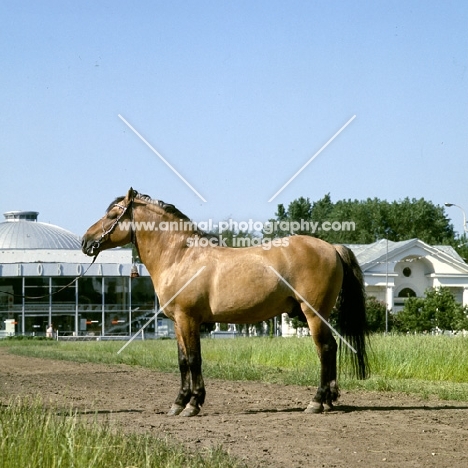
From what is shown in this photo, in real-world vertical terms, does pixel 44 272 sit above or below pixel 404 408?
above

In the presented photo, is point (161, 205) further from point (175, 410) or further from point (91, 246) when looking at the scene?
point (175, 410)

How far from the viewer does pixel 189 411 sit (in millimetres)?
10523

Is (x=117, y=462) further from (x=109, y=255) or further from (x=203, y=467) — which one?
(x=109, y=255)

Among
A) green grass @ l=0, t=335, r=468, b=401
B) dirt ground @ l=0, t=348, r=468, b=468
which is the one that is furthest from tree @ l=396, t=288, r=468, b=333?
dirt ground @ l=0, t=348, r=468, b=468

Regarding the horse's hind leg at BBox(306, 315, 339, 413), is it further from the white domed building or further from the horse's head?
the white domed building

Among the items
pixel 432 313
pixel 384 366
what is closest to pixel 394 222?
pixel 432 313

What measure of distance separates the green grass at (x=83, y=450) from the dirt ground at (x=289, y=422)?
611 millimetres

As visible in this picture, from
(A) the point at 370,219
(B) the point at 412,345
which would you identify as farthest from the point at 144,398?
(A) the point at 370,219

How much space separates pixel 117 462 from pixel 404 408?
18.1ft

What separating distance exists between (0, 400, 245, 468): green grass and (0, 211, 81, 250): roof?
246 feet

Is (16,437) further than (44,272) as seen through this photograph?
No

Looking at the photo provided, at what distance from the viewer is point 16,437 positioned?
21.4ft

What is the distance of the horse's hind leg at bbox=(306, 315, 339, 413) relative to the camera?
10727 millimetres

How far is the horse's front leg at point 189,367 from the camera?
1077 cm
